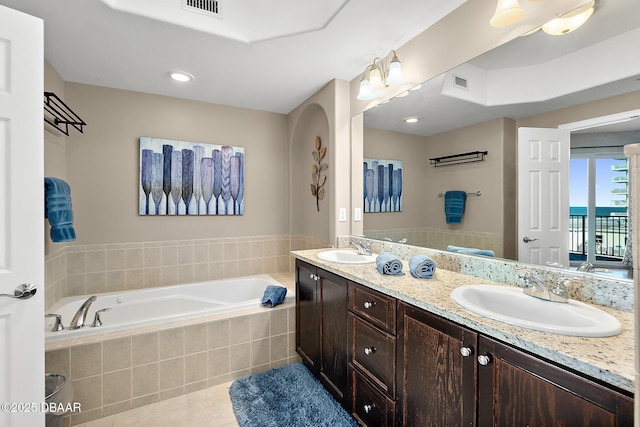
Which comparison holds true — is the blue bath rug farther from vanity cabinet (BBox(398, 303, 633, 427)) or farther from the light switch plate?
the light switch plate

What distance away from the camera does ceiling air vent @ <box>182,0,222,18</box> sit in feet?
5.56

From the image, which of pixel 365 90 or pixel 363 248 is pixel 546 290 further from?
pixel 365 90

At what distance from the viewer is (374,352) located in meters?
1.42

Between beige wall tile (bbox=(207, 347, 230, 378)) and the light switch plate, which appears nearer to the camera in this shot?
beige wall tile (bbox=(207, 347, 230, 378))

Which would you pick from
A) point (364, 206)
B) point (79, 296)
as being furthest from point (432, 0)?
point (79, 296)

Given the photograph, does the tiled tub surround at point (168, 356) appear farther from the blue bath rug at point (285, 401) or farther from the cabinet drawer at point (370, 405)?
the cabinet drawer at point (370, 405)

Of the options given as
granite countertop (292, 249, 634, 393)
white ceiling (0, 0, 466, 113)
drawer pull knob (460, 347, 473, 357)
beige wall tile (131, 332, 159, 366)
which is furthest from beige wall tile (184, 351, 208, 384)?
white ceiling (0, 0, 466, 113)

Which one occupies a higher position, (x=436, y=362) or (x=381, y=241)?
(x=381, y=241)

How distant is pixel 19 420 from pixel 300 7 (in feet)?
7.89

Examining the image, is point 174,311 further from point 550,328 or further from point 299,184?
point 550,328

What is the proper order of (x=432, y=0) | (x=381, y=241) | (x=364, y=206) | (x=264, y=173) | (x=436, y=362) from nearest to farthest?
(x=436, y=362), (x=432, y=0), (x=381, y=241), (x=364, y=206), (x=264, y=173)

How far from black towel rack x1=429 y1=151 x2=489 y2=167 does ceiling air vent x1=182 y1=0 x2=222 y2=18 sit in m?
1.63

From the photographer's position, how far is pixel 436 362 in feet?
3.58

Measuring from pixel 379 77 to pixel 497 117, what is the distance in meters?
0.86
